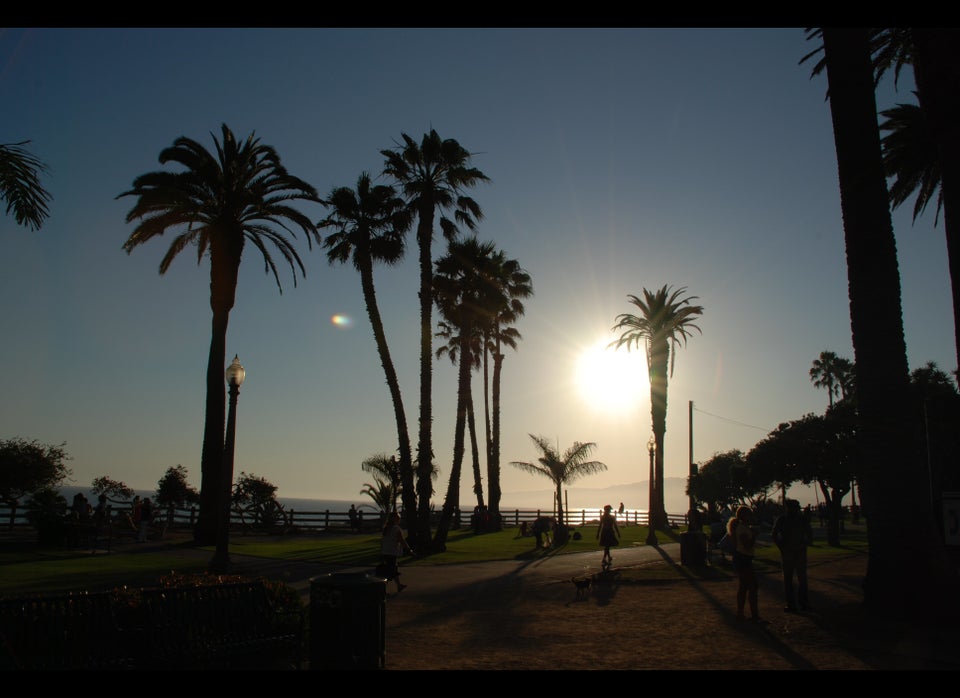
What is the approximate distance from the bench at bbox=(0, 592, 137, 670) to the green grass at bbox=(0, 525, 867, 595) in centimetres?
800

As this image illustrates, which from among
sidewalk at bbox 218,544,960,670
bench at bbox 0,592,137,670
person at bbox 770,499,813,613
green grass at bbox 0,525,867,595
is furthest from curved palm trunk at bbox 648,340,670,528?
bench at bbox 0,592,137,670

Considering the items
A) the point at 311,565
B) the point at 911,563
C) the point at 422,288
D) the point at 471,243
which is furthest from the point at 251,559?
the point at 911,563

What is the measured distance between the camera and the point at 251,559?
2239cm

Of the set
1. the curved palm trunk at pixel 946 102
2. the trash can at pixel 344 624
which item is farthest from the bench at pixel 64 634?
the curved palm trunk at pixel 946 102

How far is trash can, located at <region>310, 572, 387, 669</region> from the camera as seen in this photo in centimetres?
750

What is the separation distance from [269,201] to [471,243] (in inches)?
343

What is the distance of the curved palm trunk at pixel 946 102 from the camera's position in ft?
43.4

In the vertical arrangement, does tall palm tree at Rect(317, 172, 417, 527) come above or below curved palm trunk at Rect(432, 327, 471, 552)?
above

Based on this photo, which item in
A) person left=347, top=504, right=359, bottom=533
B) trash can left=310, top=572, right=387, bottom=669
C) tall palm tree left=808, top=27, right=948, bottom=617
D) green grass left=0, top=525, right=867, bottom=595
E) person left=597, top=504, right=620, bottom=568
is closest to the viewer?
trash can left=310, top=572, right=387, bottom=669

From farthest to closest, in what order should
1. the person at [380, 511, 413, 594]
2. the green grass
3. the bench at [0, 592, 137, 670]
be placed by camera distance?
the green grass < the person at [380, 511, 413, 594] < the bench at [0, 592, 137, 670]

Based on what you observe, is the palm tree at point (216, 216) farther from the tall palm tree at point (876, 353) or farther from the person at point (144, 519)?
the tall palm tree at point (876, 353)

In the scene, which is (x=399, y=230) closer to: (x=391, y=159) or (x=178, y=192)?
(x=391, y=159)

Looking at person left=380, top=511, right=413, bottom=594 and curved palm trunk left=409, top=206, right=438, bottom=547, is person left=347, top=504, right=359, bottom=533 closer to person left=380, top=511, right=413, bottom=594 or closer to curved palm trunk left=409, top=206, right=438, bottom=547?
curved palm trunk left=409, top=206, right=438, bottom=547

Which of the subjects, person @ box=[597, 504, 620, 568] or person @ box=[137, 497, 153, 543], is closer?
person @ box=[597, 504, 620, 568]
